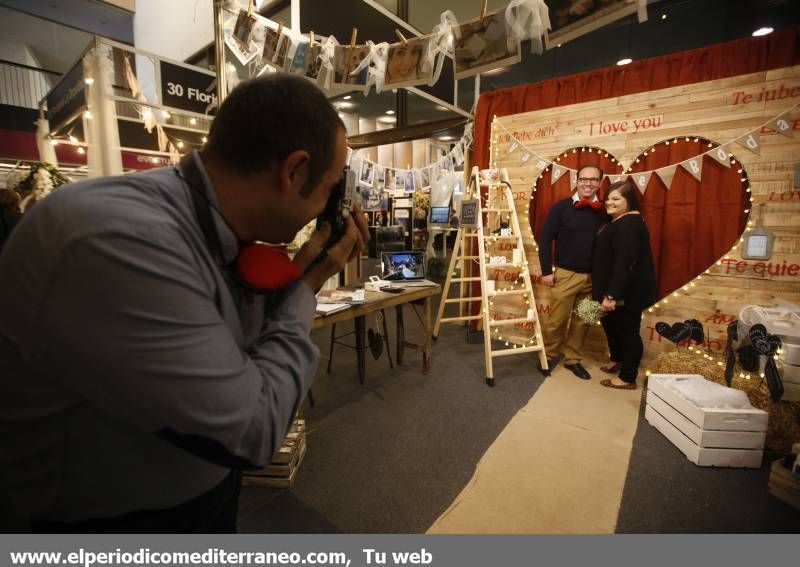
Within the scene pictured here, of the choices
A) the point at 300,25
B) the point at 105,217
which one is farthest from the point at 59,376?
the point at 300,25

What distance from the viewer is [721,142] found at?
321 centimetres

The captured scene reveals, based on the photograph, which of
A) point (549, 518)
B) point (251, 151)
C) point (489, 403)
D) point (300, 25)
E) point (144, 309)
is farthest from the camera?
point (300, 25)

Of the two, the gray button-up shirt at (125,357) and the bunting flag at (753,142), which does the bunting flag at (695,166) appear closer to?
the bunting flag at (753,142)

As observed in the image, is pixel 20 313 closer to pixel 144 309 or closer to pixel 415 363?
pixel 144 309

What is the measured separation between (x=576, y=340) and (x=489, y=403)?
1249 mm

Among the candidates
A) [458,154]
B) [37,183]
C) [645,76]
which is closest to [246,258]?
[645,76]

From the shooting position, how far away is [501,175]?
4137mm

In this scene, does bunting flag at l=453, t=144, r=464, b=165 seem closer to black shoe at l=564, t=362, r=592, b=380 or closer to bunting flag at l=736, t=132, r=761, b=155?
bunting flag at l=736, t=132, r=761, b=155

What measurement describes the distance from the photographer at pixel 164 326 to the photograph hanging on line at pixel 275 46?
2.52 meters

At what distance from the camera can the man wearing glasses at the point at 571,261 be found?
3.48 meters

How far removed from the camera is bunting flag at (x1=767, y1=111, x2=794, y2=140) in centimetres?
295

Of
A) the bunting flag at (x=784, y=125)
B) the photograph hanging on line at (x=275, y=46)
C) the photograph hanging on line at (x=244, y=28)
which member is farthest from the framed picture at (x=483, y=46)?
the bunting flag at (x=784, y=125)

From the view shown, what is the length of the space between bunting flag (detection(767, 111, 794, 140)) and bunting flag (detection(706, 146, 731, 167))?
33cm
